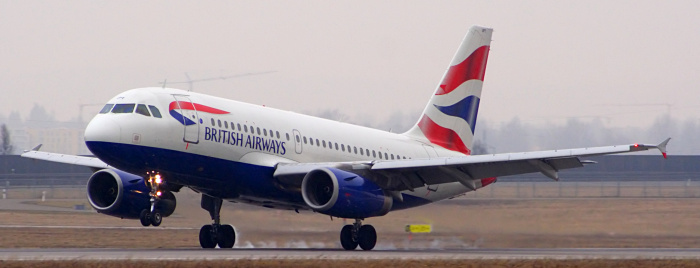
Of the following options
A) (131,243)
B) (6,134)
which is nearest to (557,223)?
(131,243)

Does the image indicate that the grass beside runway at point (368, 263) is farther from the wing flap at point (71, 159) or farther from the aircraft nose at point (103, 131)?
the wing flap at point (71, 159)

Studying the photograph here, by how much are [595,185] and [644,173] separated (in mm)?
16329

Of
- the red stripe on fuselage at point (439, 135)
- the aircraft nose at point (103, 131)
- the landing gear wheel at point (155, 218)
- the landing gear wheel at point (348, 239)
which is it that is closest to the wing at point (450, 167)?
the landing gear wheel at point (348, 239)

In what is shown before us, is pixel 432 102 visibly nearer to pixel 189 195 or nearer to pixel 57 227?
pixel 189 195

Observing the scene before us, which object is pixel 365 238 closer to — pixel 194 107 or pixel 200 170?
pixel 200 170

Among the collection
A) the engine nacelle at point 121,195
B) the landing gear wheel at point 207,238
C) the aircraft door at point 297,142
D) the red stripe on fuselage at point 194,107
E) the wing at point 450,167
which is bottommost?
the landing gear wheel at point 207,238

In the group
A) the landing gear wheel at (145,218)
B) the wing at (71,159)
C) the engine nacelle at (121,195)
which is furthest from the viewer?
the wing at (71,159)

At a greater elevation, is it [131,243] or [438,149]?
[438,149]

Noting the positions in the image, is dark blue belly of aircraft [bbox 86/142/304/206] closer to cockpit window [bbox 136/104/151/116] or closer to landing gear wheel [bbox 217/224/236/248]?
cockpit window [bbox 136/104/151/116]

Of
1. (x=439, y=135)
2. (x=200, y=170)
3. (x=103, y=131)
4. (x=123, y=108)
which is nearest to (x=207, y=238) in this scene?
(x=200, y=170)

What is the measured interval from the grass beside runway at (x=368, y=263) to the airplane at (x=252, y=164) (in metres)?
4.32

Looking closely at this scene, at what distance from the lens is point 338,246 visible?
3338 centimetres

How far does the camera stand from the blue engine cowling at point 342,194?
28.3 meters

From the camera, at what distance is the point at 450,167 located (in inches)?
1188
